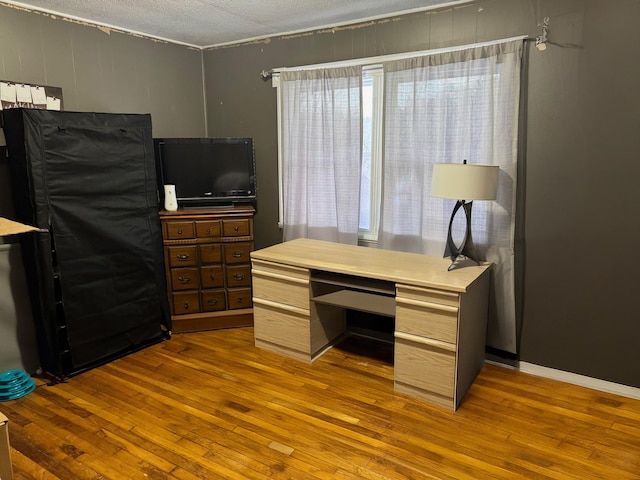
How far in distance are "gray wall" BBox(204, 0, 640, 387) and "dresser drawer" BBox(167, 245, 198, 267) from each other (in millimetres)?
2108

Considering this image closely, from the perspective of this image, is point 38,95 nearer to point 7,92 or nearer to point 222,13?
point 7,92

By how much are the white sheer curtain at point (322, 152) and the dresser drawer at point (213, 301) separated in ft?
2.48

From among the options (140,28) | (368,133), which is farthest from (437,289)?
(140,28)

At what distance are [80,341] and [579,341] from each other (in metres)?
3.13

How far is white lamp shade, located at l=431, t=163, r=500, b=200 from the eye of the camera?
2490mm

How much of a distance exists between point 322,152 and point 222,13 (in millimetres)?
1161

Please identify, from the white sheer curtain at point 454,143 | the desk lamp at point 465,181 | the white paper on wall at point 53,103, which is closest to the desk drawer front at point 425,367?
the white sheer curtain at point 454,143

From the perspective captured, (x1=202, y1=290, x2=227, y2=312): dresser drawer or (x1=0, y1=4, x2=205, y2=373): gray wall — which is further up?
(x1=0, y1=4, x2=205, y2=373): gray wall

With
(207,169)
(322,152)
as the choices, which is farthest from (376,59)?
(207,169)

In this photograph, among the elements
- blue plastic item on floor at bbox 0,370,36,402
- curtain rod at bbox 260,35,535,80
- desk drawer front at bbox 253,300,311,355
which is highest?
curtain rod at bbox 260,35,535,80

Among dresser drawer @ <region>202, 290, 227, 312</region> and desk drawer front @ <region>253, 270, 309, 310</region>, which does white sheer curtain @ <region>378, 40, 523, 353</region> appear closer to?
desk drawer front @ <region>253, 270, 309, 310</region>

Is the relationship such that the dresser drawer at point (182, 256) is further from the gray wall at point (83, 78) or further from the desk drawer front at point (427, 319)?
the desk drawer front at point (427, 319)

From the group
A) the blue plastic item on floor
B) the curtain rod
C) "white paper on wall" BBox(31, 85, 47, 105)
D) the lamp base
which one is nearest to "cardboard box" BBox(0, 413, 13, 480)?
the blue plastic item on floor

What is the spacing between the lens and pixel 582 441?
225cm
